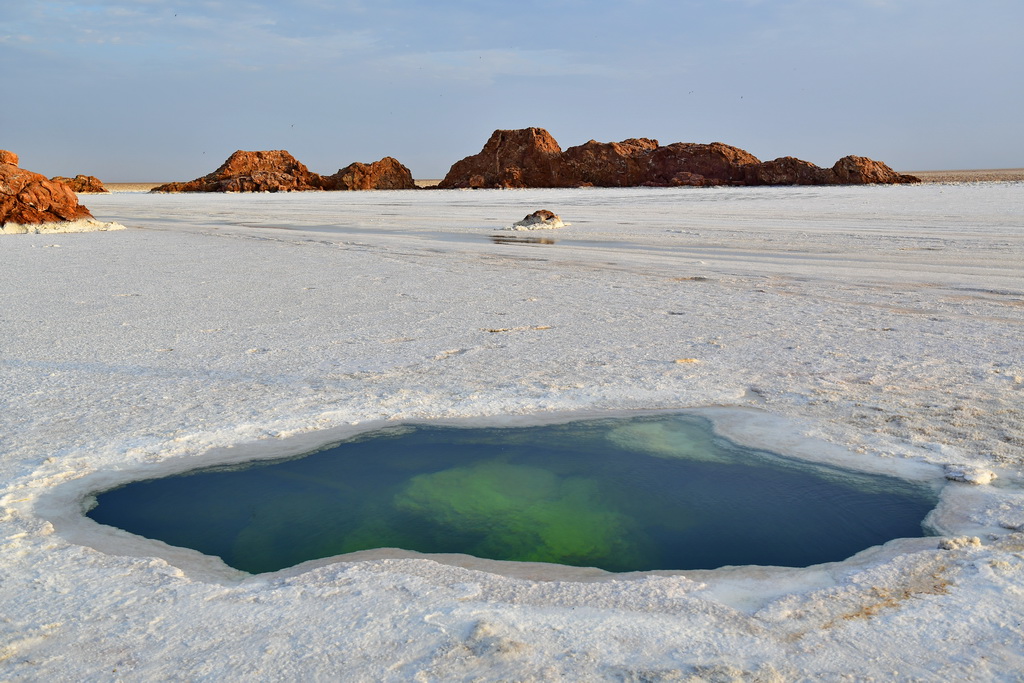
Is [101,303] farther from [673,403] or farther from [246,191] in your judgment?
[246,191]

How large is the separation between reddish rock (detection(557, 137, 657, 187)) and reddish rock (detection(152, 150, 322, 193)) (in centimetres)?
1588

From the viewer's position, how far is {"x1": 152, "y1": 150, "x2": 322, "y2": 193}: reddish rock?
153 ft

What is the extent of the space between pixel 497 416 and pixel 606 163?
154 ft

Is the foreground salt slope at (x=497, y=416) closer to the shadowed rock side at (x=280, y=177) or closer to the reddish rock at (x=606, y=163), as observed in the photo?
the reddish rock at (x=606, y=163)

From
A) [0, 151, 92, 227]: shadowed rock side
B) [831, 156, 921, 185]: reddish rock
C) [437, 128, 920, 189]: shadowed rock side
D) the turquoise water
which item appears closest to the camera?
the turquoise water

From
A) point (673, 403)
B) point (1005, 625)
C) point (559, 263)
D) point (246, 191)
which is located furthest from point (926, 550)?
point (246, 191)

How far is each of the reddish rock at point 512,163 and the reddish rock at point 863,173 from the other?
18198mm

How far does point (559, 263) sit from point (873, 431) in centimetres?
487

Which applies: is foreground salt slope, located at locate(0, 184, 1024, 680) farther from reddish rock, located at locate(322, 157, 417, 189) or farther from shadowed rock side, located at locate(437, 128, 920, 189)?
reddish rock, located at locate(322, 157, 417, 189)

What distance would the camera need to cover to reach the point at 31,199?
12.2m

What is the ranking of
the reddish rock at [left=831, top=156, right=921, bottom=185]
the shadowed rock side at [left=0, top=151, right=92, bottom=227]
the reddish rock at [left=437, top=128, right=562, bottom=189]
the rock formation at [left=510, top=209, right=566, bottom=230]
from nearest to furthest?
1. the rock formation at [left=510, top=209, right=566, bottom=230]
2. the shadowed rock side at [left=0, top=151, right=92, bottom=227]
3. the reddish rock at [left=831, top=156, right=921, bottom=185]
4. the reddish rock at [left=437, top=128, right=562, bottom=189]

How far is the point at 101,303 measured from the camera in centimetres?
521

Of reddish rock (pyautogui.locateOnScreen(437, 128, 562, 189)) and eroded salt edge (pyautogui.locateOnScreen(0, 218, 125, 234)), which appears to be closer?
eroded salt edge (pyautogui.locateOnScreen(0, 218, 125, 234))

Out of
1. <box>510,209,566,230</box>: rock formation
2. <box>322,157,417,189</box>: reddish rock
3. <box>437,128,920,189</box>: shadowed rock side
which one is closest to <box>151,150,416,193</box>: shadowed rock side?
<box>322,157,417,189</box>: reddish rock
